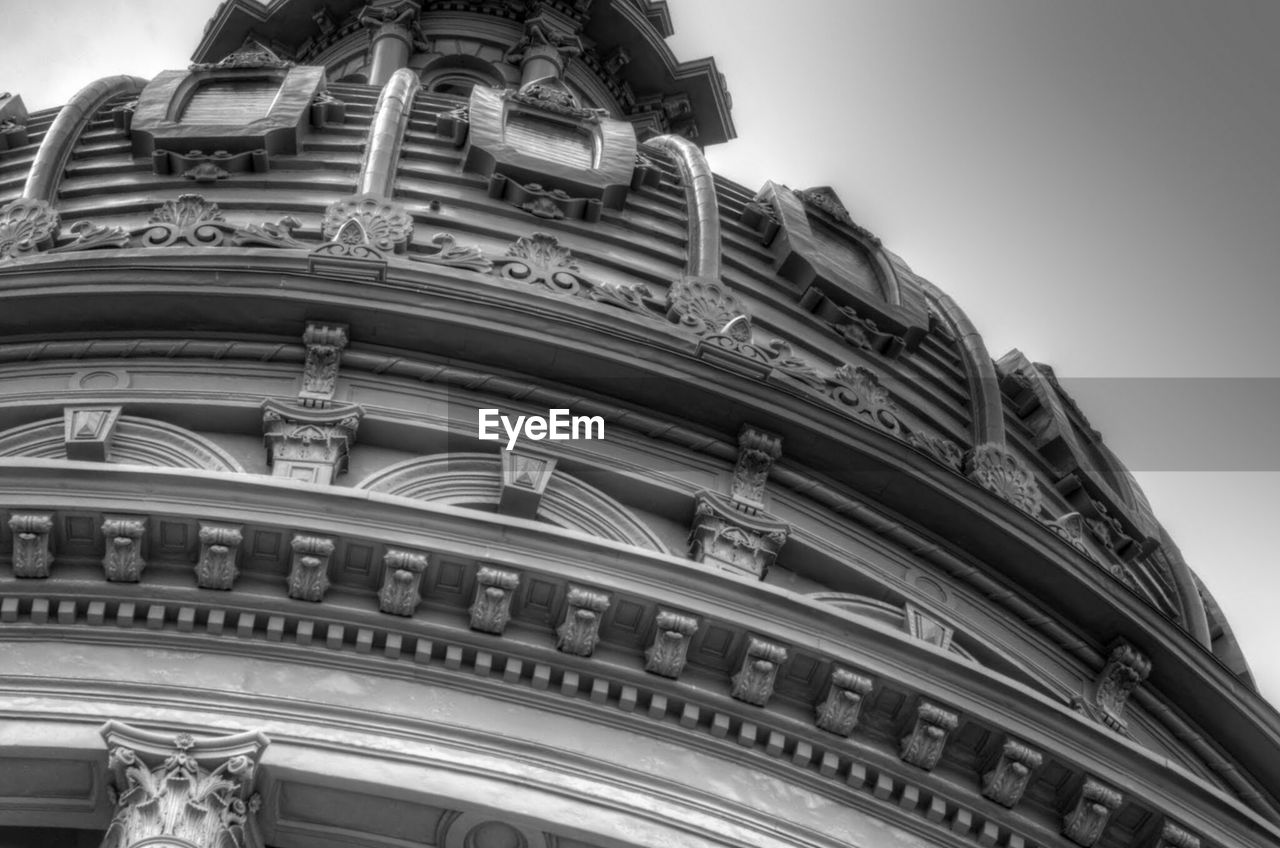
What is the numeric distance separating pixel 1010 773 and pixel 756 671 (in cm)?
234

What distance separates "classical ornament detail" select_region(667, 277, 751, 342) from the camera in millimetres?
25406

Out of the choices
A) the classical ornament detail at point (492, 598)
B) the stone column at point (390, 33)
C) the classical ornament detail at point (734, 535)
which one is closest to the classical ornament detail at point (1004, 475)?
the classical ornament detail at point (734, 535)

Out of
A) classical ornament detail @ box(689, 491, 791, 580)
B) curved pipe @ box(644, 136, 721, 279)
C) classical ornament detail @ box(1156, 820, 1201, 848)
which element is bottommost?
classical ornament detail @ box(1156, 820, 1201, 848)

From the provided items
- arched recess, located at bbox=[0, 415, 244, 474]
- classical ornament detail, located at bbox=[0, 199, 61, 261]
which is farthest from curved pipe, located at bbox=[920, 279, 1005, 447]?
classical ornament detail, located at bbox=[0, 199, 61, 261]

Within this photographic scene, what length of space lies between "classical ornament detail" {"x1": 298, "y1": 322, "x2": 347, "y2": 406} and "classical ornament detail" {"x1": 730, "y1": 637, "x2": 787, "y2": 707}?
5.66 m

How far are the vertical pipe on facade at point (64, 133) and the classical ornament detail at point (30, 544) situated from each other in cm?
1080

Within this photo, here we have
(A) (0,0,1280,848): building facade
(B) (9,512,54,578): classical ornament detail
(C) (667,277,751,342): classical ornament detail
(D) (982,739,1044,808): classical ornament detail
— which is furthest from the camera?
(C) (667,277,751,342): classical ornament detail

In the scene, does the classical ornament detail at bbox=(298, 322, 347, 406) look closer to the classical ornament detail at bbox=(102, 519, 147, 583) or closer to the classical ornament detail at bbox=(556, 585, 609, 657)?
the classical ornament detail at bbox=(102, 519, 147, 583)

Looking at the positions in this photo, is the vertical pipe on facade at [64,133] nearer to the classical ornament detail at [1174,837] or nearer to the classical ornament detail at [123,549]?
the classical ornament detail at [123,549]

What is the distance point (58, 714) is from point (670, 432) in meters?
7.77

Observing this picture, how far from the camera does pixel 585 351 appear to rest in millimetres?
22078

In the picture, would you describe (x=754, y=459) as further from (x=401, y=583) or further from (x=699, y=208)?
(x=699, y=208)

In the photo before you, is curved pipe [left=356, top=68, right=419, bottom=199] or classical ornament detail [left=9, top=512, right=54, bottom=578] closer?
classical ornament detail [left=9, top=512, right=54, bottom=578]

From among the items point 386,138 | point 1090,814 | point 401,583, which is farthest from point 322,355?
point 1090,814
